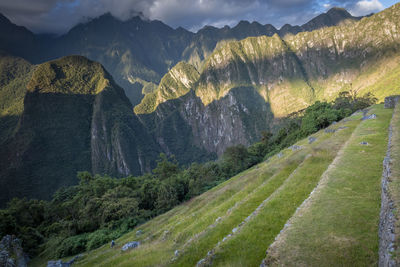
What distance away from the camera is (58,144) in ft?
564

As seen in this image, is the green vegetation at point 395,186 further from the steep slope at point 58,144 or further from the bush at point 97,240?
the steep slope at point 58,144

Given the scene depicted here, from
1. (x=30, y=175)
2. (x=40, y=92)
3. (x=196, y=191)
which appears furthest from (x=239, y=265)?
(x=40, y=92)

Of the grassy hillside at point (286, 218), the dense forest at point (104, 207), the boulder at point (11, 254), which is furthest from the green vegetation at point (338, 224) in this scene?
the boulder at point (11, 254)

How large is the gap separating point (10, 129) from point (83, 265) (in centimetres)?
22907

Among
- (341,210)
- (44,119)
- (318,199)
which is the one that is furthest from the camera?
(44,119)

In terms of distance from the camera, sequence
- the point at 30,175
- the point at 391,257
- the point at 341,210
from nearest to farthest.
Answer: the point at 391,257
the point at 341,210
the point at 30,175

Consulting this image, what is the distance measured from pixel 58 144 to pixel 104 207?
159 metres

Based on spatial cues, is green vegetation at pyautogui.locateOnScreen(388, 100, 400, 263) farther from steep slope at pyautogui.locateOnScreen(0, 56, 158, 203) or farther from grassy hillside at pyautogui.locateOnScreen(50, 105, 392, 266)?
steep slope at pyautogui.locateOnScreen(0, 56, 158, 203)

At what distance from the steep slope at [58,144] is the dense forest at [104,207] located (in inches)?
3948

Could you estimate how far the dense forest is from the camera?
135 feet

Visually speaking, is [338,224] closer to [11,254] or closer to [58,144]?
[11,254]

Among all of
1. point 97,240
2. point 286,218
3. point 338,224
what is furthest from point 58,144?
point 338,224

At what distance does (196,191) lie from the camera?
56.3m

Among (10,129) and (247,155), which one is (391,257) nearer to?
(247,155)
